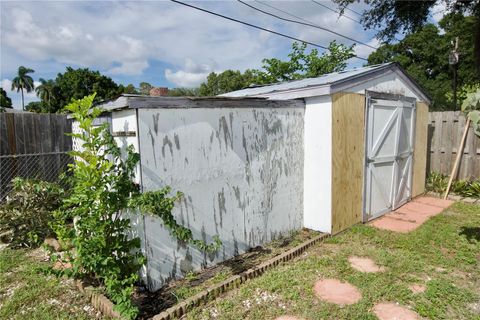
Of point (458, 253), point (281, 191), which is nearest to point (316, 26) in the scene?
point (281, 191)

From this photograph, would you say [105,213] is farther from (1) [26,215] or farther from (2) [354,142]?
(2) [354,142]

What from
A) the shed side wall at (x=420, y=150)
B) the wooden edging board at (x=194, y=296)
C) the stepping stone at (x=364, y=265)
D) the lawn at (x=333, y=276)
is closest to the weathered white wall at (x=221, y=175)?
the wooden edging board at (x=194, y=296)

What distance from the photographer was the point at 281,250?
400cm

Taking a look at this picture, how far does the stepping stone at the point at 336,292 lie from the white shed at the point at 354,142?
4.53ft

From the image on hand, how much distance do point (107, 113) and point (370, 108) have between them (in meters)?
4.06

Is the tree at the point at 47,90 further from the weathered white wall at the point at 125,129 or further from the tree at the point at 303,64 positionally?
the weathered white wall at the point at 125,129

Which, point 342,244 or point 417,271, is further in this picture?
point 342,244

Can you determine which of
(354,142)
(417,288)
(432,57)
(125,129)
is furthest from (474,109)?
(432,57)

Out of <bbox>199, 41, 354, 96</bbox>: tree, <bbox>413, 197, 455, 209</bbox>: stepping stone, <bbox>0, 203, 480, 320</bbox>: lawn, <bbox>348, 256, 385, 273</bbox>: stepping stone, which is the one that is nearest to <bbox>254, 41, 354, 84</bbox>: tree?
→ <bbox>199, 41, 354, 96</bbox>: tree

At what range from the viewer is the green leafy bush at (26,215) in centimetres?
428

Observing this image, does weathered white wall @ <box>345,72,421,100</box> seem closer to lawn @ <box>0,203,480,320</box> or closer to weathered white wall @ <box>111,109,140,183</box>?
lawn @ <box>0,203,480,320</box>

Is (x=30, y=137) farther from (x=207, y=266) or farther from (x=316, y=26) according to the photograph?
(x=316, y=26)

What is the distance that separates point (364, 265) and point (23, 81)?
212 ft

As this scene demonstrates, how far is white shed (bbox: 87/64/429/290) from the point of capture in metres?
3.02
